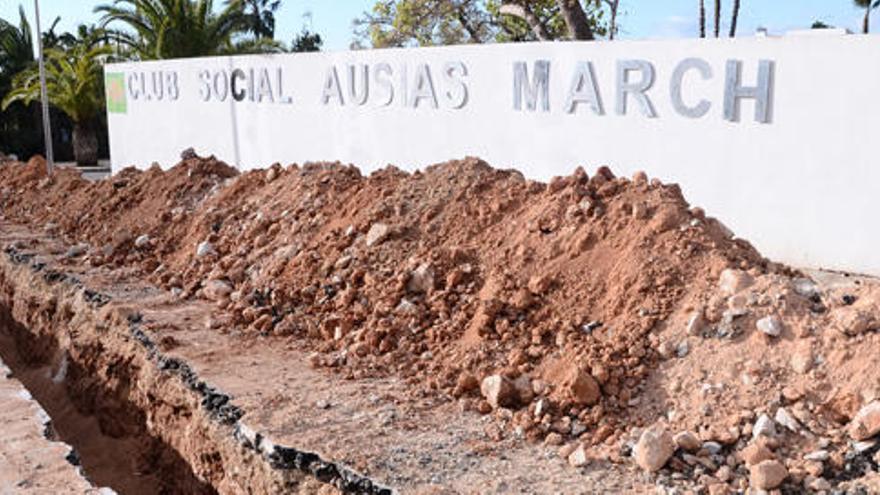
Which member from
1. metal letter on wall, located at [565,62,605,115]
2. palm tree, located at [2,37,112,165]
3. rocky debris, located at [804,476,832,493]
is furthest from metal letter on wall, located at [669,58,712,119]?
palm tree, located at [2,37,112,165]

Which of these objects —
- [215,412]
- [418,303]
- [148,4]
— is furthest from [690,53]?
[148,4]

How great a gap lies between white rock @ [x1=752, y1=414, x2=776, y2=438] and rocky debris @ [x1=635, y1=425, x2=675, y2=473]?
350mm

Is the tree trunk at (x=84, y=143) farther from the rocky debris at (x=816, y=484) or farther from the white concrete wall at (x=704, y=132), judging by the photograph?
the rocky debris at (x=816, y=484)

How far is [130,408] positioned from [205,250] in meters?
2.00

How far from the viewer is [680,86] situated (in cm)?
784

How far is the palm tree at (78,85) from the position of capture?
23.3 meters

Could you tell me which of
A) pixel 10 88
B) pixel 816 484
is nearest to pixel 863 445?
pixel 816 484

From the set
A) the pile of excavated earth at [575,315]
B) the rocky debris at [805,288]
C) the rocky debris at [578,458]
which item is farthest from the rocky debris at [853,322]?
the rocky debris at [578,458]

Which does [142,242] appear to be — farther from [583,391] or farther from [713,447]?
[713,447]

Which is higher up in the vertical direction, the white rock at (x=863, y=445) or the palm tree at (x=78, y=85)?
the palm tree at (x=78, y=85)

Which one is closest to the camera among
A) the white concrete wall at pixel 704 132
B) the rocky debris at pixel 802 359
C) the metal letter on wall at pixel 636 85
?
the rocky debris at pixel 802 359

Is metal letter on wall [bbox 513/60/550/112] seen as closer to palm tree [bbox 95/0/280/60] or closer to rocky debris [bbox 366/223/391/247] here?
rocky debris [bbox 366/223/391/247]

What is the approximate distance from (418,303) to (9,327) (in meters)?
4.98

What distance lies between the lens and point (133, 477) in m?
5.70
